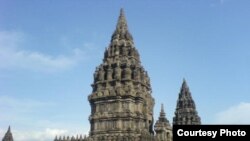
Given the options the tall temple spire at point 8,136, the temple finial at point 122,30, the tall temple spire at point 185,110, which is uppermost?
the temple finial at point 122,30

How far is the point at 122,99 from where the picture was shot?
73438 millimetres

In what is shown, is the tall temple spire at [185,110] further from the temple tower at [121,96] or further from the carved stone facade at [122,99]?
the temple tower at [121,96]

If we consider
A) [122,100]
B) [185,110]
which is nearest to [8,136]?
[122,100]

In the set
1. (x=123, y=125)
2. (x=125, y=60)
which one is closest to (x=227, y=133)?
(x=123, y=125)

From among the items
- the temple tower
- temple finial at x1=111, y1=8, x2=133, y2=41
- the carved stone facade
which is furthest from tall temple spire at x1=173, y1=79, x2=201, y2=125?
temple finial at x1=111, y1=8, x2=133, y2=41

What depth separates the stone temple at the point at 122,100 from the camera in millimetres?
70875

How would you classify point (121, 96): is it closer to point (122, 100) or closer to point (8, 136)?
point (122, 100)

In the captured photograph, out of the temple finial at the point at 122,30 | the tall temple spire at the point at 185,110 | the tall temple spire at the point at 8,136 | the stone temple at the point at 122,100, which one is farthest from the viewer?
the tall temple spire at the point at 8,136

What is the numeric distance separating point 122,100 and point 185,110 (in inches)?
1479

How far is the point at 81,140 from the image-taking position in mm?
70750

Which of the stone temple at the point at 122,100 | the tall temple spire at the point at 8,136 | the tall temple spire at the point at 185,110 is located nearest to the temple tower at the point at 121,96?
the stone temple at the point at 122,100

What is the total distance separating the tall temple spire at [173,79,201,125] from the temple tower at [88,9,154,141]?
25.3 meters

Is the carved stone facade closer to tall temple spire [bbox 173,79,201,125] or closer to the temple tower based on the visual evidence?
the temple tower

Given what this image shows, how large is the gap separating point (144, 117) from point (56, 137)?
1985 cm
